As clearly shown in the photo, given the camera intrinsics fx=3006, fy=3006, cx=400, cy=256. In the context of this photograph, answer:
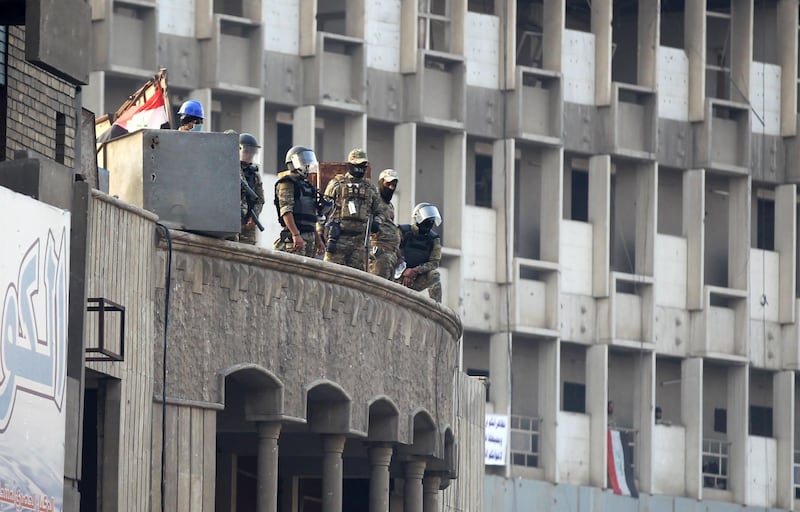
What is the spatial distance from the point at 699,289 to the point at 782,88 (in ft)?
18.5

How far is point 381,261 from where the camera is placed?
41250mm

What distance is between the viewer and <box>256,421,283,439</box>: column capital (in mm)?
38156

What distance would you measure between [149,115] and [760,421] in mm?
36062

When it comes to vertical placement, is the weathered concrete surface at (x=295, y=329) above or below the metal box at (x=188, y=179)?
below

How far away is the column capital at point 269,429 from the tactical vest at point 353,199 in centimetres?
321

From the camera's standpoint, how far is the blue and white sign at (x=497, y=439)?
66000 mm

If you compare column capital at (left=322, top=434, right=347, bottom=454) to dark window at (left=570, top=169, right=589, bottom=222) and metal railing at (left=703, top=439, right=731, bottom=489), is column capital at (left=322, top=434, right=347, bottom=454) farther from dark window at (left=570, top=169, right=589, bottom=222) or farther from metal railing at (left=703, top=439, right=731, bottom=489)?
metal railing at (left=703, top=439, right=731, bottom=489)

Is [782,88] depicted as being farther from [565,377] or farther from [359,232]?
[359,232]

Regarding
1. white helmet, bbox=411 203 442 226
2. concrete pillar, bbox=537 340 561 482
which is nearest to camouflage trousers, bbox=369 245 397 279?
white helmet, bbox=411 203 442 226

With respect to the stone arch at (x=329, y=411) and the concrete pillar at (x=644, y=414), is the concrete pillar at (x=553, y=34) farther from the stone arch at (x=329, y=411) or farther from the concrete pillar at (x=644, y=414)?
the stone arch at (x=329, y=411)

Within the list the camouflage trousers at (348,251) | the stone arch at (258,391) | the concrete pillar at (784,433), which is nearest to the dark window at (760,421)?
the concrete pillar at (784,433)

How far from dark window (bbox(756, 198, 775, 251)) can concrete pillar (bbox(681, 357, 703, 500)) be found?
4.29m

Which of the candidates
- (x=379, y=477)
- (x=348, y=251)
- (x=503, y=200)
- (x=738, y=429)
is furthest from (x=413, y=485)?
(x=738, y=429)

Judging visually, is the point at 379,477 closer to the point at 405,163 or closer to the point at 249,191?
the point at 249,191
